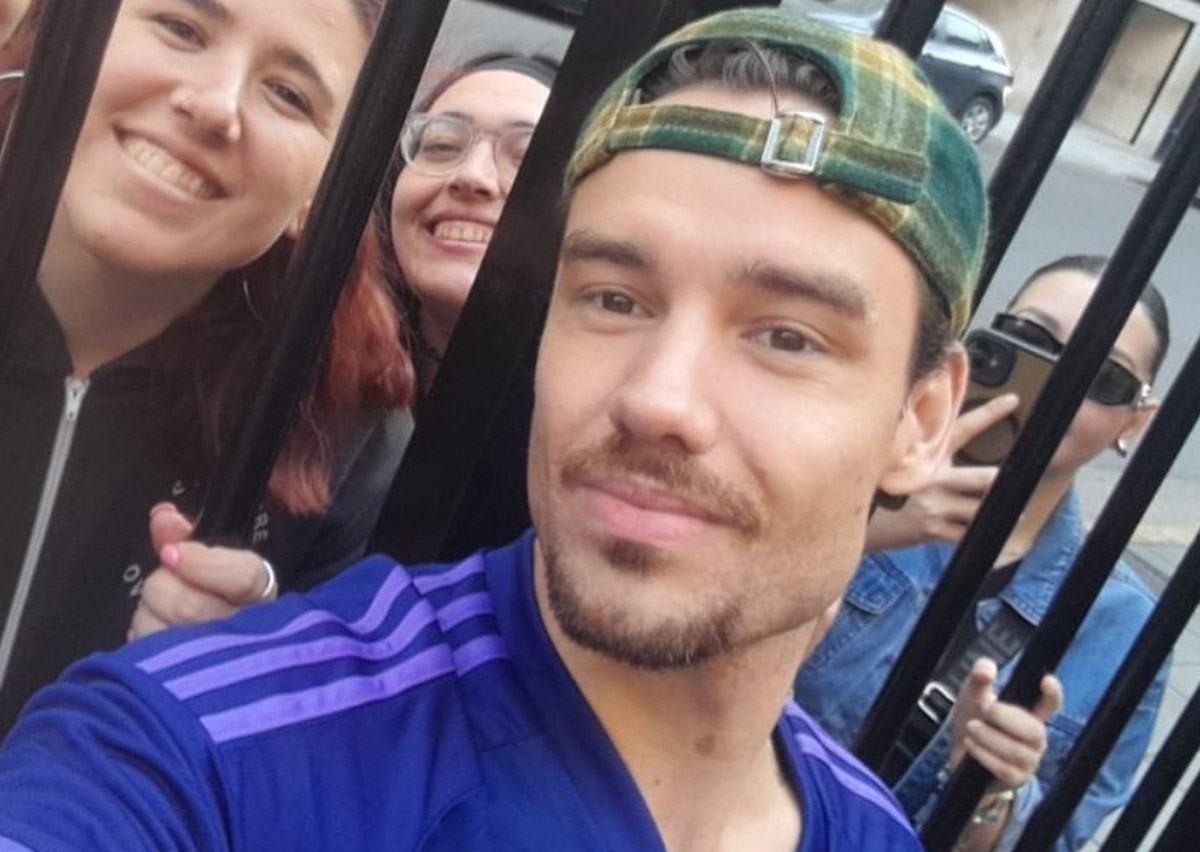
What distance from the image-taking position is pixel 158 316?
1.62 m

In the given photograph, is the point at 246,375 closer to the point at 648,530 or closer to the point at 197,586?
the point at 197,586

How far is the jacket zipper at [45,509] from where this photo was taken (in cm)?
151

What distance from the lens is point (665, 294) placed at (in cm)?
114

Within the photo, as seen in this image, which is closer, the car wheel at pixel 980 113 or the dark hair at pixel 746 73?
the dark hair at pixel 746 73

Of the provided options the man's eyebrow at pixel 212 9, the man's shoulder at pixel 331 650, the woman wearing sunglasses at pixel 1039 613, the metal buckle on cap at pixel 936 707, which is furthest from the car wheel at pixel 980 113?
the man's shoulder at pixel 331 650

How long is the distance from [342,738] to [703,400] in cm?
38

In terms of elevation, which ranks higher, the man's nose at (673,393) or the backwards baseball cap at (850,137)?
the backwards baseball cap at (850,137)

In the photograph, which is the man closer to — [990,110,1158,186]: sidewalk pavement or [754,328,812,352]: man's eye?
[754,328,812,352]: man's eye

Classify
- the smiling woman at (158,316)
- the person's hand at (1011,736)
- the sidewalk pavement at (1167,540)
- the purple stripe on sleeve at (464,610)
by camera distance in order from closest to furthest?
1. the purple stripe on sleeve at (464,610)
2. the smiling woman at (158,316)
3. the person's hand at (1011,736)
4. the sidewalk pavement at (1167,540)

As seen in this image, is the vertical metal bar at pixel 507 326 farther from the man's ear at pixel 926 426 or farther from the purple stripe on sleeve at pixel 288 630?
the man's ear at pixel 926 426

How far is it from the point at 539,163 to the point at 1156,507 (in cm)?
646

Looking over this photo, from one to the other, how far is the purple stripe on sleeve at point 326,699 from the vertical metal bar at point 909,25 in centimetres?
73

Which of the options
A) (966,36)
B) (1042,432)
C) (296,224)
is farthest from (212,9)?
(966,36)

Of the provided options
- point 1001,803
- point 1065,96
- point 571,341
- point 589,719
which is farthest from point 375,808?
point 1001,803
